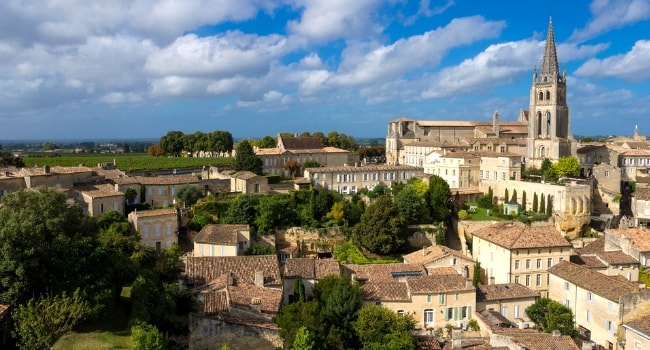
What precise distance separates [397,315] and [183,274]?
491 inches

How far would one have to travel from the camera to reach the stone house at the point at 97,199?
3916 centimetres

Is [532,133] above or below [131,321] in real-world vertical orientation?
above

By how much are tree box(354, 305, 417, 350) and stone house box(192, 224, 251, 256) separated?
1282 cm

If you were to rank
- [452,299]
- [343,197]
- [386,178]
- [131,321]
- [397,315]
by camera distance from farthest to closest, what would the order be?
[386,178] < [343,197] < [452,299] < [397,315] < [131,321]

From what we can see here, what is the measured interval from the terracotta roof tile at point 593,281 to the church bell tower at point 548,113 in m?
29.1

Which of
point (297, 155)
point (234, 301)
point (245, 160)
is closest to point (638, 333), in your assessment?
point (234, 301)

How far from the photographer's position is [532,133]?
63.3m

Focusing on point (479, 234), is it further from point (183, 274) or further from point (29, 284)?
point (29, 284)

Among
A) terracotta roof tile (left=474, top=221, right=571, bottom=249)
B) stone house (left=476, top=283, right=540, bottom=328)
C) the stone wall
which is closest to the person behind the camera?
the stone wall

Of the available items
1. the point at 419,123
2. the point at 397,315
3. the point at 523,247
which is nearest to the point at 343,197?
the point at 523,247

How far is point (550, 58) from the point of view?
211 feet

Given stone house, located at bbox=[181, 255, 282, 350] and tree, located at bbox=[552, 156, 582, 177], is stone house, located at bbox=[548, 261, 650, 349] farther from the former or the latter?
tree, located at bbox=[552, 156, 582, 177]

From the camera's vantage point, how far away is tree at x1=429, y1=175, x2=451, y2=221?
157ft

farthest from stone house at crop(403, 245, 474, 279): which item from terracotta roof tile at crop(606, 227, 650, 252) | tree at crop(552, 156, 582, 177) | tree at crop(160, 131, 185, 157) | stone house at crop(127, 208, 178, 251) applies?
tree at crop(160, 131, 185, 157)
